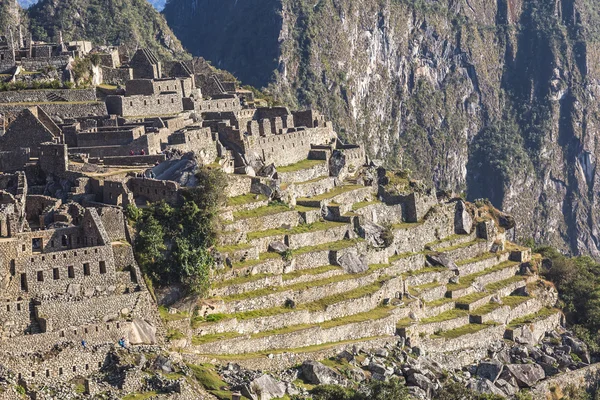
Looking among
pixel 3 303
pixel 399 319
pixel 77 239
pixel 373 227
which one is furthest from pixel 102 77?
pixel 3 303

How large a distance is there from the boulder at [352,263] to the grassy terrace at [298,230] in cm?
167

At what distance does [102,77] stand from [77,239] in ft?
90.0

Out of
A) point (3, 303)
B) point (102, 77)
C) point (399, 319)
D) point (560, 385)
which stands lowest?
point (560, 385)

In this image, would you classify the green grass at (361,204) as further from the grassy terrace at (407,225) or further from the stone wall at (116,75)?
the stone wall at (116,75)

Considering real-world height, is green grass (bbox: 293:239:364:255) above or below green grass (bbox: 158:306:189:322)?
above

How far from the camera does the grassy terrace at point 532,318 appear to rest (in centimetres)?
7569

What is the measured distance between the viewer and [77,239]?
5156cm

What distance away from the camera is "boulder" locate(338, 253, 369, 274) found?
66.3 m

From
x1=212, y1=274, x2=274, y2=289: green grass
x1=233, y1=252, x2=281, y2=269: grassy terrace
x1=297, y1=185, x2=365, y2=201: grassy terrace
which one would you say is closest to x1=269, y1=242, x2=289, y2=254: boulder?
x1=233, y1=252, x2=281, y2=269: grassy terrace

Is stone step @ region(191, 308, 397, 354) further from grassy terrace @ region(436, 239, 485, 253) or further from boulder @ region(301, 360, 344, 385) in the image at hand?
grassy terrace @ region(436, 239, 485, 253)

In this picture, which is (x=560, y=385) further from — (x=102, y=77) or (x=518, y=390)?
(x=102, y=77)

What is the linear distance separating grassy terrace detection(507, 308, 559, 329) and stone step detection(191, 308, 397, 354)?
12.1 m

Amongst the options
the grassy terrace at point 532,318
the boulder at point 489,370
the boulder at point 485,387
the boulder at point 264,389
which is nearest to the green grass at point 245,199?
the boulder at point 264,389

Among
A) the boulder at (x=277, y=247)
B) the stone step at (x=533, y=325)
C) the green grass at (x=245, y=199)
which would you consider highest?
the green grass at (x=245, y=199)
